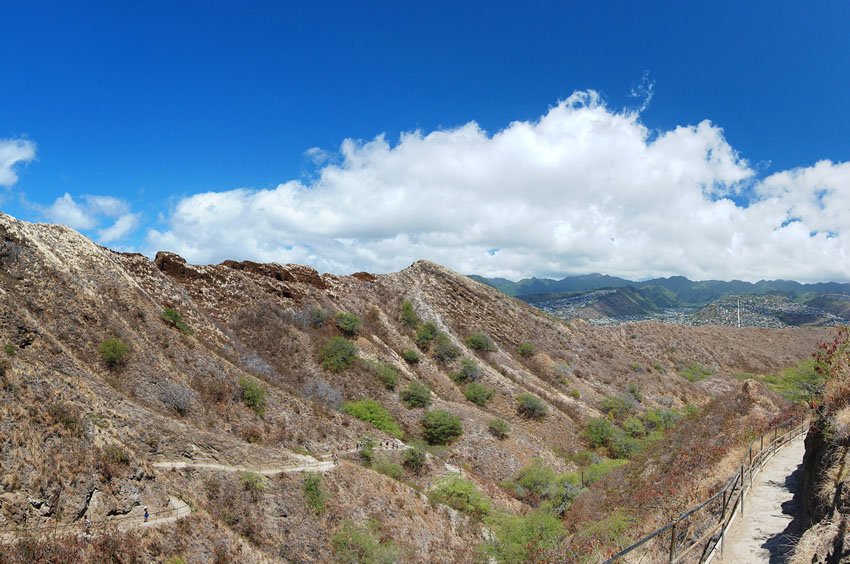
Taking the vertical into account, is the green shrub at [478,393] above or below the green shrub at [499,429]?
above

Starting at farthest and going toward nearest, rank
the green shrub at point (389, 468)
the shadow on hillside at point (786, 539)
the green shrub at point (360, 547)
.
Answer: the green shrub at point (389, 468)
the green shrub at point (360, 547)
the shadow on hillside at point (786, 539)

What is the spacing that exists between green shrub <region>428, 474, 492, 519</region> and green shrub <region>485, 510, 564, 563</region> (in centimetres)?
94

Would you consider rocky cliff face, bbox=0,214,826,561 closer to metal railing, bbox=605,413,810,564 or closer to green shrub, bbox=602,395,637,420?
green shrub, bbox=602,395,637,420

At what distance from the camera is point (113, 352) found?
25188 millimetres

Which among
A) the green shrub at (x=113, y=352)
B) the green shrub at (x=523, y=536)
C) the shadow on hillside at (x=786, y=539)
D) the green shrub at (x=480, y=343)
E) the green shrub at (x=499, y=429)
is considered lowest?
the green shrub at (x=523, y=536)

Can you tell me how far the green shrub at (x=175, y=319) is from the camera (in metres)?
32.0

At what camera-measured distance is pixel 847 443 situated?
9.48 m

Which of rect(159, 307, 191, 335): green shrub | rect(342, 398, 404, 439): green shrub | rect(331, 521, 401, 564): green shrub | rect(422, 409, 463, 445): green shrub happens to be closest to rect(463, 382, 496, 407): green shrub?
rect(422, 409, 463, 445): green shrub

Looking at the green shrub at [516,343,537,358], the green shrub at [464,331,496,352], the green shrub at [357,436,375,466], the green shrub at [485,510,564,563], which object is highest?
the green shrub at [464,331,496,352]

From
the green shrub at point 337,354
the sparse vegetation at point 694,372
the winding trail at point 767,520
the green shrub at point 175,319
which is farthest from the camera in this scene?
the sparse vegetation at point 694,372

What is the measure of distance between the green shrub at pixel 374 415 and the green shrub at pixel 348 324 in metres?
9.89

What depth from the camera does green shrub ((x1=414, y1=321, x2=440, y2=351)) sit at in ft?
164

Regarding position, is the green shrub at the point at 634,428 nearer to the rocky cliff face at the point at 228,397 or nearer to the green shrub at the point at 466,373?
the rocky cliff face at the point at 228,397

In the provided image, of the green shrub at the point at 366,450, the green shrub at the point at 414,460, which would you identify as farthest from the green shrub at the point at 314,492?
the green shrub at the point at 414,460
